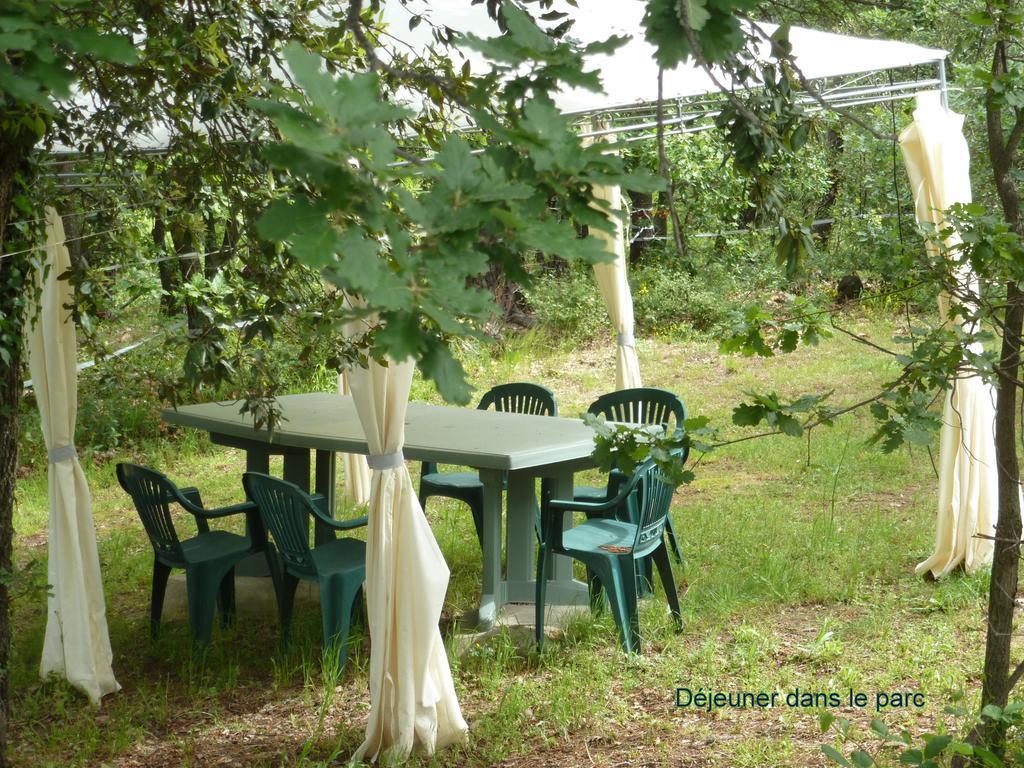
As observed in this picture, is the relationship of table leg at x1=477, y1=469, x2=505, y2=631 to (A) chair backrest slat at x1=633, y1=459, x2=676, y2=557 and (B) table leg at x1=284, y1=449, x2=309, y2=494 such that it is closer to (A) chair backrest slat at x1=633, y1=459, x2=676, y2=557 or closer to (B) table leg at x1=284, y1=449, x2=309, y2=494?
(A) chair backrest slat at x1=633, y1=459, x2=676, y2=557

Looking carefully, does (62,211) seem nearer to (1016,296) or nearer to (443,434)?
(443,434)

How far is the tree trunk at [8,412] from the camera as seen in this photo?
3512mm

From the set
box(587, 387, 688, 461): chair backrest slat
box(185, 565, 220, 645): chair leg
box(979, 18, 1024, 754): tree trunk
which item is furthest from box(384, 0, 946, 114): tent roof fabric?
box(979, 18, 1024, 754): tree trunk

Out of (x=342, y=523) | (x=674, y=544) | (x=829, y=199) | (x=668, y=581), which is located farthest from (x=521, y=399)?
(x=829, y=199)

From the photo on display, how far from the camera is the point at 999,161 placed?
274cm

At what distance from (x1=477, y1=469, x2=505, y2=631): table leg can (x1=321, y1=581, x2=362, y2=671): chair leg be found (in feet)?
2.18

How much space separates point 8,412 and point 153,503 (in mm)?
1160

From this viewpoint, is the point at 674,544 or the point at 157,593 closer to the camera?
Result: the point at 157,593

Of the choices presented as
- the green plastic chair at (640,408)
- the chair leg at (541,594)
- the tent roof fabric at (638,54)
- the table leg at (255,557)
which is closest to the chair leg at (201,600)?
the table leg at (255,557)

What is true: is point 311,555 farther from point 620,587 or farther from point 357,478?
point 357,478

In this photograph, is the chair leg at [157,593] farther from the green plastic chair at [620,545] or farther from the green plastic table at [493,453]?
the green plastic chair at [620,545]

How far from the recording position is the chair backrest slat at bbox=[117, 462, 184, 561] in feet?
15.4

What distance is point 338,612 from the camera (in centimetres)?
445

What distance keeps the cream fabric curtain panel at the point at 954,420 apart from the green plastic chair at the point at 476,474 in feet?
7.31
